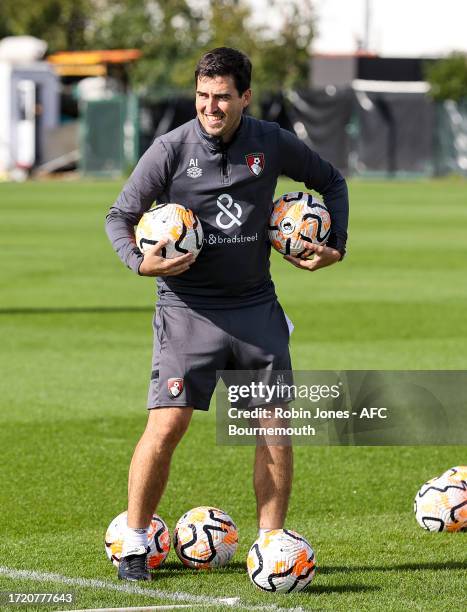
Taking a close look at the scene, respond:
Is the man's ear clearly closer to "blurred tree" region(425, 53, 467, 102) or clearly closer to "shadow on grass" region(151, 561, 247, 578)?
"shadow on grass" region(151, 561, 247, 578)

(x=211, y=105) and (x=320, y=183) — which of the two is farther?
(x=320, y=183)

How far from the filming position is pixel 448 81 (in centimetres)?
4706

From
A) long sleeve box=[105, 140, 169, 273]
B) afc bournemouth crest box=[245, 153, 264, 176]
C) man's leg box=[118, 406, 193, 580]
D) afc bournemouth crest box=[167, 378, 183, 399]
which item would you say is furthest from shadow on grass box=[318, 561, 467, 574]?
afc bournemouth crest box=[245, 153, 264, 176]

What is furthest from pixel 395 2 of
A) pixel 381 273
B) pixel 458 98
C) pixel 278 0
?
pixel 381 273

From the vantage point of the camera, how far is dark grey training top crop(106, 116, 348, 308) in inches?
239

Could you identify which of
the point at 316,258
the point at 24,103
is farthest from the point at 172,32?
the point at 316,258

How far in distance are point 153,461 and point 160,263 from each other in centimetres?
86

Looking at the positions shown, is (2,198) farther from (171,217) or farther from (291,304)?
(171,217)

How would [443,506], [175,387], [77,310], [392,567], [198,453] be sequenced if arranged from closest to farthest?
[175,387]
[392,567]
[443,506]
[198,453]
[77,310]

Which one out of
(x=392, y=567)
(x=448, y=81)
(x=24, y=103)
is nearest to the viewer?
(x=392, y=567)

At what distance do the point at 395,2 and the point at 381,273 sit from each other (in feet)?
177

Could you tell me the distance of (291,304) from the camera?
16562 millimetres

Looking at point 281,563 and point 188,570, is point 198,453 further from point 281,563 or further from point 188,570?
point 281,563

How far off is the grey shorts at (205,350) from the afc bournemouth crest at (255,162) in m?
0.59
